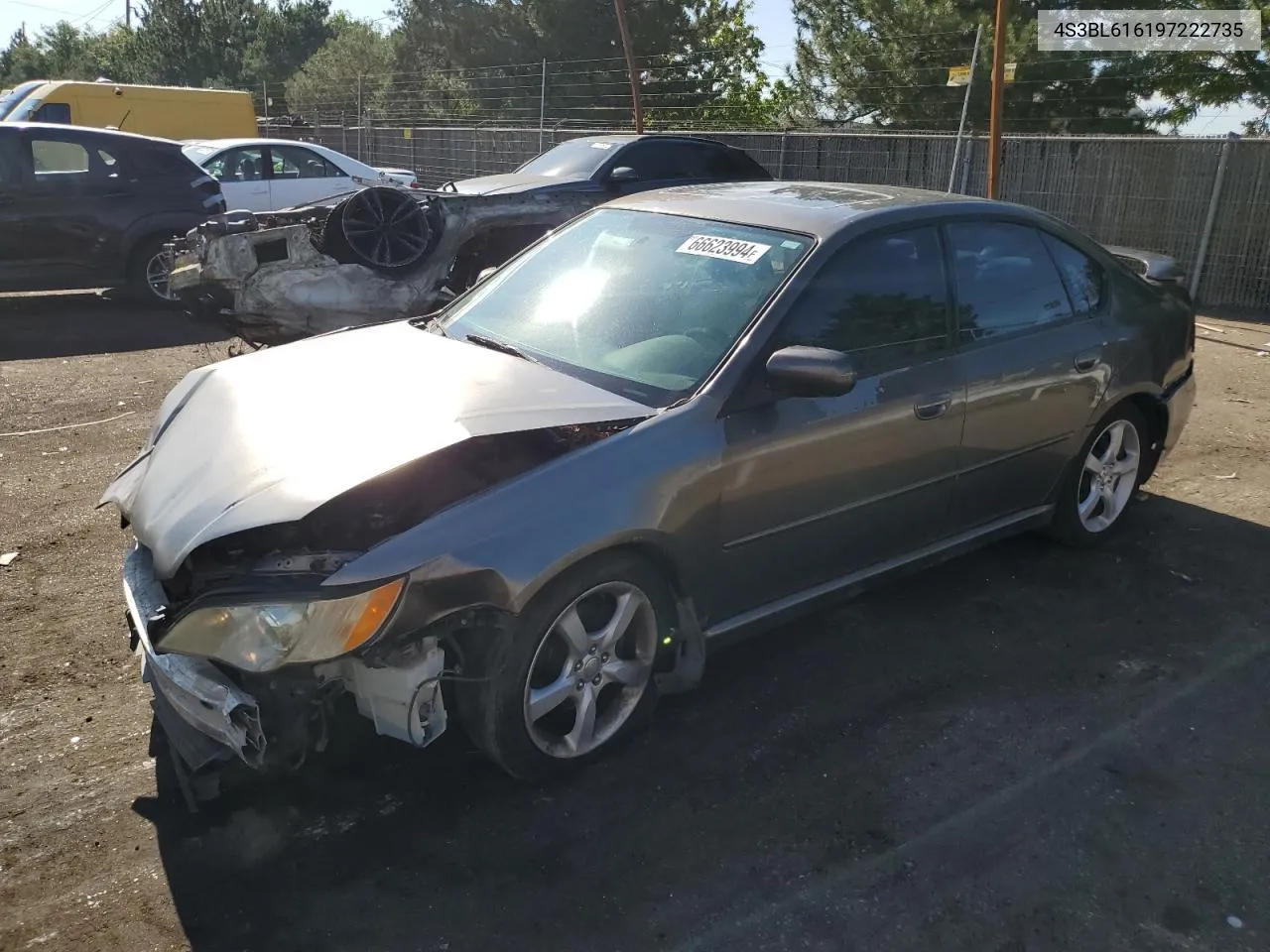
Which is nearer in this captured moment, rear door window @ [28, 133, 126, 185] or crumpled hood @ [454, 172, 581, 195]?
crumpled hood @ [454, 172, 581, 195]

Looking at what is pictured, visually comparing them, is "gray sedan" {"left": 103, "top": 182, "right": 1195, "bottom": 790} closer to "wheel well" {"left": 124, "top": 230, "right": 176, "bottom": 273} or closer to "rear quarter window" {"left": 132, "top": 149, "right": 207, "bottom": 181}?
"wheel well" {"left": 124, "top": 230, "right": 176, "bottom": 273}

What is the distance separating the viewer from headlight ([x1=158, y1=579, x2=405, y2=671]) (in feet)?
8.55


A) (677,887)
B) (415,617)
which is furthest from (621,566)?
(677,887)

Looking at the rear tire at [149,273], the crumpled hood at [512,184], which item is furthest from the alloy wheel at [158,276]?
the crumpled hood at [512,184]

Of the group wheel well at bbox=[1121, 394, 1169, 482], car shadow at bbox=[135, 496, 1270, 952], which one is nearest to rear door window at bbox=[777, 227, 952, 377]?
car shadow at bbox=[135, 496, 1270, 952]

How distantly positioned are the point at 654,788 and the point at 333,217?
5.84 meters

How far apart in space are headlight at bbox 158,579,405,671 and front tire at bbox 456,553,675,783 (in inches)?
14.4

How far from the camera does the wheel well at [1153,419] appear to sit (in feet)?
16.0

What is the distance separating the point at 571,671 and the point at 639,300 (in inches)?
54.5

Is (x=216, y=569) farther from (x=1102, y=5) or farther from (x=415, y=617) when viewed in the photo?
(x=1102, y=5)

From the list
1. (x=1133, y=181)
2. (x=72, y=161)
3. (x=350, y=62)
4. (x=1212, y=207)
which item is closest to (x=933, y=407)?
(x=72, y=161)

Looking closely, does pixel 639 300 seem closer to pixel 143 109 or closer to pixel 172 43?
pixel 143 109

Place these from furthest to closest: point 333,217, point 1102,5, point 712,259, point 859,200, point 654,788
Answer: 1. point 1102,5
2. point 333,217
3. point 859,200
4. point 712,259
5. point 654,788

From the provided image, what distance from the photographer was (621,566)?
3.05 m
